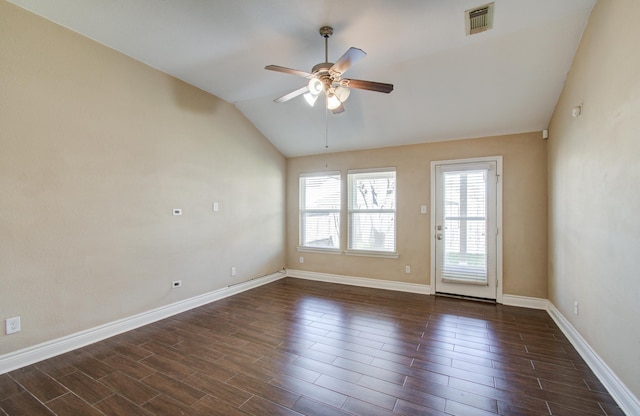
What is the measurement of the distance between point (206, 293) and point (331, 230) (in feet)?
7.83

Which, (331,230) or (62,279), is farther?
(331,230)

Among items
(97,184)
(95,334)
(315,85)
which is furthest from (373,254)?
(97,184)

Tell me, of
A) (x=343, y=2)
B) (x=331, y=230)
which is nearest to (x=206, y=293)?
(x=331, y=230)

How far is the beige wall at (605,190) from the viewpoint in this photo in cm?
182

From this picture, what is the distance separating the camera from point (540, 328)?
3176mm

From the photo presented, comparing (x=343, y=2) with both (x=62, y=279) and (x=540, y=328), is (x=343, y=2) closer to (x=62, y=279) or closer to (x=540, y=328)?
(x=62, y=279)

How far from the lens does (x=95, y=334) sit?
282cm

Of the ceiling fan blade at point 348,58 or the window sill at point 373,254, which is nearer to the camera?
the ceiling fan blade at point 348,58

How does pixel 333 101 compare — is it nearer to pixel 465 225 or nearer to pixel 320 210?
pixel 465 225

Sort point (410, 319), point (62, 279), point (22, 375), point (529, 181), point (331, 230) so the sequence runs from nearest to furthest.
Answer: point (22, 375) < point (62, 279) < point (410, 319) < point (529, 181) < point (331, 230)

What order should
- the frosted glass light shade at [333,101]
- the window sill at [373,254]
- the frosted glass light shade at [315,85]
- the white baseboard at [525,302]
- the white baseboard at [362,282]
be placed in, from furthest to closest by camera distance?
1. the window sill at [373,254]
2. the white baseboard at [362,282]
3. the white baseboard at [525,302]
4. the frosted glass light shade at [333,101]
5. the frosted glass light shade at [315,85]

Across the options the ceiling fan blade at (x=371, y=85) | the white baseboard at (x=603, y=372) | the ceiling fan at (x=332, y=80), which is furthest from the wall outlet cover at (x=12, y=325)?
the white baseboard at (x=603, y=372)

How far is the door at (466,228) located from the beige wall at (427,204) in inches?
5.2

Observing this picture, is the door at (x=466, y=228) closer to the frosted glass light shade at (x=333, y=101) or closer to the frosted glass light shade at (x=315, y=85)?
the frosted glass light shade at (x=333, y=101)
